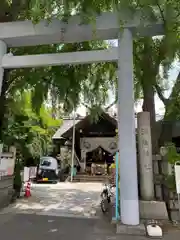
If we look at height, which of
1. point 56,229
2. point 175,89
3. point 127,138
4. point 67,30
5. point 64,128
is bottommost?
point 56,229

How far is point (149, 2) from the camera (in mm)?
3490

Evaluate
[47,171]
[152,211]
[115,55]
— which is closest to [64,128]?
[47,171]

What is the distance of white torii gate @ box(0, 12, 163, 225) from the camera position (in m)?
4.30

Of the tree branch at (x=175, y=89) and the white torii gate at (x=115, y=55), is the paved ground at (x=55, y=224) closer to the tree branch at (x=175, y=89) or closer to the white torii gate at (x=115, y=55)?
the white torii gate at (x=115, y=55)

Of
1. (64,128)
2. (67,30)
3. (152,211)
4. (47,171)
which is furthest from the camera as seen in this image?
(64,128)

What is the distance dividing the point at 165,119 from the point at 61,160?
1039 cm

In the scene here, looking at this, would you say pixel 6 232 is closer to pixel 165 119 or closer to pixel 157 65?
pixel 165 119

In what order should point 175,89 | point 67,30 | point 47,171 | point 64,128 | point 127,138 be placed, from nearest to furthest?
point 127,138, point 67,30, point 175,89, point 47,171, point 64,128

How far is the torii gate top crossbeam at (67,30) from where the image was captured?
464 cm

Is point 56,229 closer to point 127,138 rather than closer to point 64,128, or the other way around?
point 127,138

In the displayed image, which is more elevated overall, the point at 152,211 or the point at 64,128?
the point at 64,128

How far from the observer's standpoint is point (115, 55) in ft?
15.5

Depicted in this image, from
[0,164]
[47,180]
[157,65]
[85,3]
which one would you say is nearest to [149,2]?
[85,3]

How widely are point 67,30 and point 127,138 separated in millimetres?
2539
